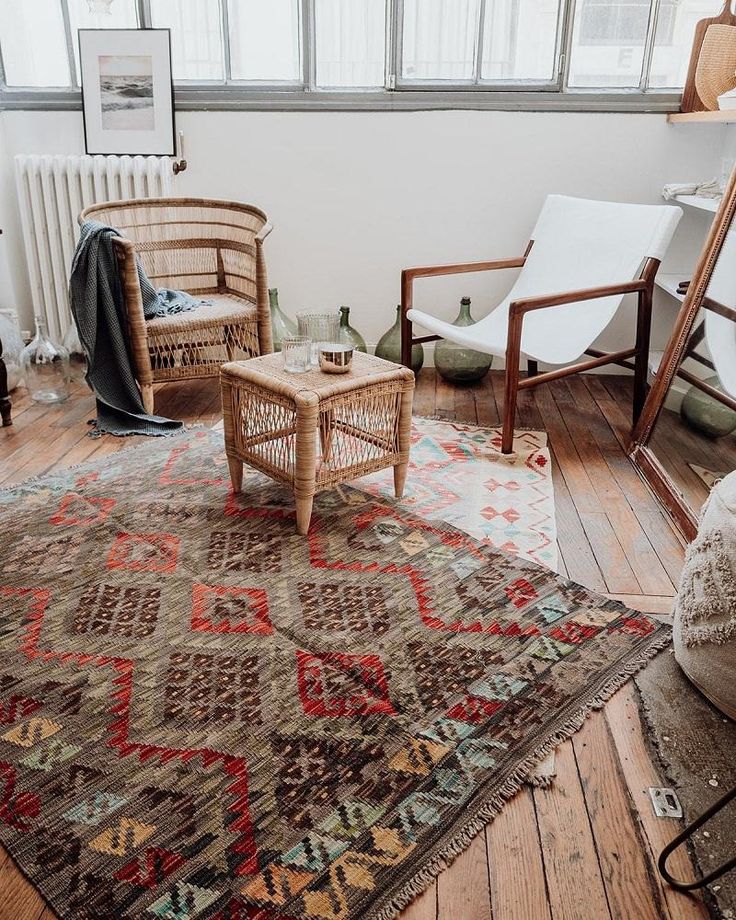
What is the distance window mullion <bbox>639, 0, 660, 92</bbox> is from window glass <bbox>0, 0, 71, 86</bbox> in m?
2.58

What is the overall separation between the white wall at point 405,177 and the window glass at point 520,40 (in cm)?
21

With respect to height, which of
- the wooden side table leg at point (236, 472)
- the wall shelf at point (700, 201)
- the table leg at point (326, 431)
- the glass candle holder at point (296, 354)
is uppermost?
the wall shelf at point (700, 201)

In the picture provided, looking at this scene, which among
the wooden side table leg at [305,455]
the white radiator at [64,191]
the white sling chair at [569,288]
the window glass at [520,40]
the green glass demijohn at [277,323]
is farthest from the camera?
the green glass demijohn at [277,323]

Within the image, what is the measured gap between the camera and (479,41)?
3.46 m

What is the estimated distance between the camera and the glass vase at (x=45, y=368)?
10.5ft

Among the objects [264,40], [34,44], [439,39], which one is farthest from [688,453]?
[34,44]

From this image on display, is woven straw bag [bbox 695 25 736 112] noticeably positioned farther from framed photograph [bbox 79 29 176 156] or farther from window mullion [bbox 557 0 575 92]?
framed photograph [bbox 79 29 176 156]

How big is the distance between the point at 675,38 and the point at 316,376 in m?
2.39

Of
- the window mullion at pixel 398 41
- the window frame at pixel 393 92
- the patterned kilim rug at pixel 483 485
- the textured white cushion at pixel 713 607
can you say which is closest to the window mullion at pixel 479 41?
the window frame at pixel 393 92

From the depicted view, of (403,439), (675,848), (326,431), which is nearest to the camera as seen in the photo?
(675,848)

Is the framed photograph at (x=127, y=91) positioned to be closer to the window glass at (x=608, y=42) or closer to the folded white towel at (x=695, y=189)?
the window glass at (x=608, y=42)

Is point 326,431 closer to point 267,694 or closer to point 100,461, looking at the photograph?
point 267,694

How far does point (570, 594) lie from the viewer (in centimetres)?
201

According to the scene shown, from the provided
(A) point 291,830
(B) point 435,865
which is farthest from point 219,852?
(B) point 435,865
